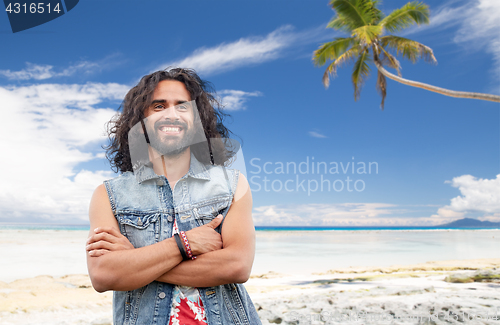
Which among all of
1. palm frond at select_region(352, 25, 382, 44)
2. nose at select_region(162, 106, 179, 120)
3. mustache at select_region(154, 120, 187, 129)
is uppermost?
palm frond at select_region(352, 25, 382, 44)

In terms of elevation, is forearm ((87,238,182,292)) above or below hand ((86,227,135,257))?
below

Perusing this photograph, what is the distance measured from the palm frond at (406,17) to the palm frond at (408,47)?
36 cm

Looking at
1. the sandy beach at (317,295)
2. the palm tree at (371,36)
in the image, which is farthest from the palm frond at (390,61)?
the sandy beach at (317,295)

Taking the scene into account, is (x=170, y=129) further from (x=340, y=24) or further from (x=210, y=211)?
(x=340, y=24)

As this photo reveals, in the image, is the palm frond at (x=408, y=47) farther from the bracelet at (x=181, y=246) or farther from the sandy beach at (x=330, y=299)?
the bracelet at (x=181, y=246)

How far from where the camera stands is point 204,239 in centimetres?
156

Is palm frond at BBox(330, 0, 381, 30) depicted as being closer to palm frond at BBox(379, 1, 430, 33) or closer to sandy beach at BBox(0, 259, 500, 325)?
palm frond at BBox(379, 1, 430, 33)

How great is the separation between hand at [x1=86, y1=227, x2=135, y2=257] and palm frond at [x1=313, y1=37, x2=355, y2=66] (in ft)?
41.0

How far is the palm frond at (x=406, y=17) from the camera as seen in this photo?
11391 mm

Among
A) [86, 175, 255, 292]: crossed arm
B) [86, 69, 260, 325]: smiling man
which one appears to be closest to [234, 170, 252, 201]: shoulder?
[86, 69, 260, 325]: smiling man

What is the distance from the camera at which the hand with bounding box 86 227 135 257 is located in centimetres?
152

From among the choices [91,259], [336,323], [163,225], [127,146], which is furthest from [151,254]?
[336,323]

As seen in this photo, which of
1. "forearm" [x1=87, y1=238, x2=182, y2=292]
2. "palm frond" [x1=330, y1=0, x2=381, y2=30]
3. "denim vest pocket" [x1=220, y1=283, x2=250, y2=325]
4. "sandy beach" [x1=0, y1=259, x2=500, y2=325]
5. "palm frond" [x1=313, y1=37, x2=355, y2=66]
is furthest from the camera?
"palm frond" [x1=313, y1=37, x2=355, y2=66]

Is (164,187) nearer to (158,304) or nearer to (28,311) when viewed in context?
(158,304)
